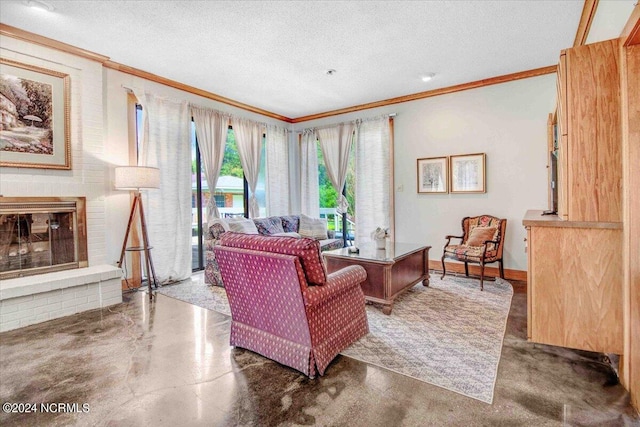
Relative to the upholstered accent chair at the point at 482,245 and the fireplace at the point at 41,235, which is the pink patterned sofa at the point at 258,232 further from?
the upholstered accent chair at the point at 482,245

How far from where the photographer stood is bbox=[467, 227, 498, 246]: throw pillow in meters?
4.30

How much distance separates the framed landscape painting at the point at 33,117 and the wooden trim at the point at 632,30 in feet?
15.8

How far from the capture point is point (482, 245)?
4270mm

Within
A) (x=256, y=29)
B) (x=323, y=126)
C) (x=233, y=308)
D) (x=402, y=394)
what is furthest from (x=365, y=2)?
(x=323, y=126)

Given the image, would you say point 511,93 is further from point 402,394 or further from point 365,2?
point 402,394

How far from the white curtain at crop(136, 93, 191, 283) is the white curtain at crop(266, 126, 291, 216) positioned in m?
1.67

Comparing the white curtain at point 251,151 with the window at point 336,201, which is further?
the window at point 336,201

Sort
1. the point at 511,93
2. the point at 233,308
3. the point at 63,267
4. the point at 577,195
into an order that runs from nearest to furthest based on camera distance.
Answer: the point at 577,195, the point at 233,308, the point at 63,267, the point at 511,93

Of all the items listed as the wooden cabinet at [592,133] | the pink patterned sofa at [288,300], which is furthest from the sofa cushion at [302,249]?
the wooden cabinet at [592,133]

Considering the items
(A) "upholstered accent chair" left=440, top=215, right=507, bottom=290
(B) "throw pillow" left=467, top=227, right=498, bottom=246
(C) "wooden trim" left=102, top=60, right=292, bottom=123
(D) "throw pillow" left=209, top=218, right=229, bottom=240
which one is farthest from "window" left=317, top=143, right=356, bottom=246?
(D) "throw pillow" left=209, top=218, right=229, bottom=240

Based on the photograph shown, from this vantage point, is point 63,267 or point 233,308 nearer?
point 233,308

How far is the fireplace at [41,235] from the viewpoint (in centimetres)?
327

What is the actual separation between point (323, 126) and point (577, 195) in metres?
4.73

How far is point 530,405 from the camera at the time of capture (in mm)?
1827
